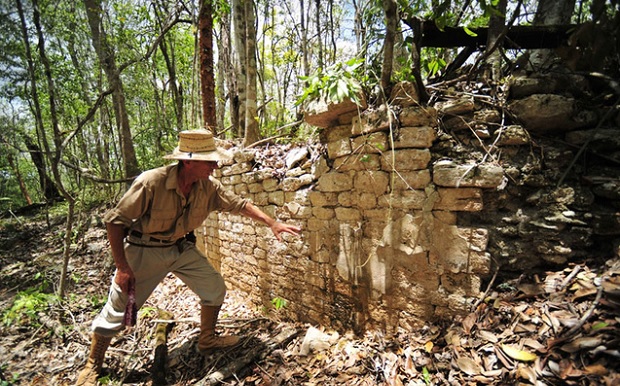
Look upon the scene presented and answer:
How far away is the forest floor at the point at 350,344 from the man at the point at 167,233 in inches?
15.3

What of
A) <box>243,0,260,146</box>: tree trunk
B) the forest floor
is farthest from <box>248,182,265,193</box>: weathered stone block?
the forest floor

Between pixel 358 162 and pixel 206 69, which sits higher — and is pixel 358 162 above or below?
below

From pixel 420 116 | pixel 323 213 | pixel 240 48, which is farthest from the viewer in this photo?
pixel 240 48

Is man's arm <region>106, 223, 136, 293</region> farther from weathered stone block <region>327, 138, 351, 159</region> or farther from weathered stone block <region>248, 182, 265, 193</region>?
weathered stone block <region>327, 138, 351, 159</region>

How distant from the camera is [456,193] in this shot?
2062 millimetres

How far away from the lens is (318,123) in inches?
106

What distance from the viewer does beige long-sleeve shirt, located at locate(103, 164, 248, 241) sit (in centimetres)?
220

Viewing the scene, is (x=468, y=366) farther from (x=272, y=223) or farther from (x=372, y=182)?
(x=272, y=223)

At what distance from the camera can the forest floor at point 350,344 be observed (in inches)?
61.2

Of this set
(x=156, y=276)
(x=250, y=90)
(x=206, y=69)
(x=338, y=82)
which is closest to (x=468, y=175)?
(x=338, y=82)

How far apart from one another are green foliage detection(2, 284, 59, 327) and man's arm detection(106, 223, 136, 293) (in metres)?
2.61

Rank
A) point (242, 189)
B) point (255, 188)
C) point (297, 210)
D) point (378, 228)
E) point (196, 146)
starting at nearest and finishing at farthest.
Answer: point (196, 146)
point (378, 228)
point (297, 210)
point (255, 188)
point (242, 189)

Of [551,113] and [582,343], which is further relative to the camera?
[551,113]

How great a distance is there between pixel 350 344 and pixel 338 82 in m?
2.30
